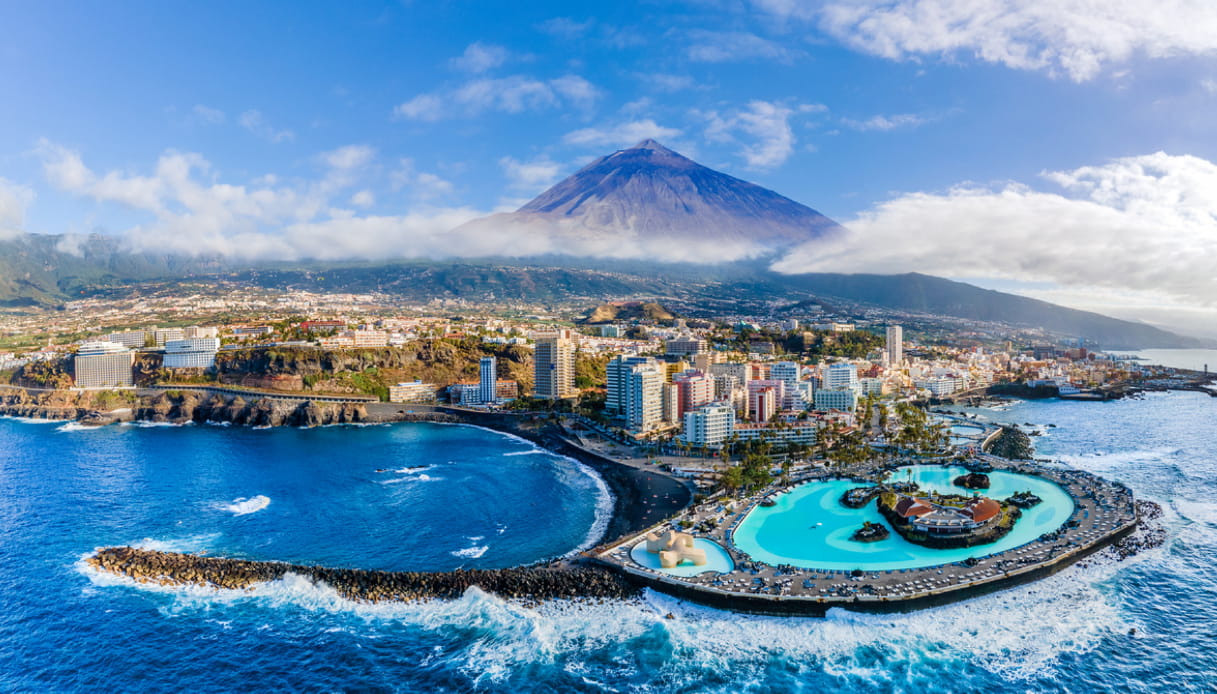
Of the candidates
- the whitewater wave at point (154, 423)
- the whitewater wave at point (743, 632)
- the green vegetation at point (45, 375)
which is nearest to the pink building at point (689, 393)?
the whitewater wave at point (743, 632)

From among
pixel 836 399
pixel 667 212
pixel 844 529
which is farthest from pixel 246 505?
pixel 667 212


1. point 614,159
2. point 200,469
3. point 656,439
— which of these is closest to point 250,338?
point 200,469

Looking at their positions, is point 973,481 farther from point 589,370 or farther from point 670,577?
point 589,370

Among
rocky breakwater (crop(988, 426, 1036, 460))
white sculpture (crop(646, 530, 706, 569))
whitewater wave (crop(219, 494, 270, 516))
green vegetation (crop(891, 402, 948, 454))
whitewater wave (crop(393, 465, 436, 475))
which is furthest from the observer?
green vegetation (crop(891, 402, 948, 454))

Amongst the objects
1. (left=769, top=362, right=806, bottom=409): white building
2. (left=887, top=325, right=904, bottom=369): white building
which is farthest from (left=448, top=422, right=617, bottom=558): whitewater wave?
(left=887, top=325, right=904, bottom=369): white building

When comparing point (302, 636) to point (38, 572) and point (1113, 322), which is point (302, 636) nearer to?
point (38, 572)

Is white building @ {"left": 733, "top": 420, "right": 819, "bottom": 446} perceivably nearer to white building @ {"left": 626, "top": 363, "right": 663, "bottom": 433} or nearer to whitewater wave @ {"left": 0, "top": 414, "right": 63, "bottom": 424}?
white building @ {"left": 626, "top": 363, "right": 663, "bottom": 433}

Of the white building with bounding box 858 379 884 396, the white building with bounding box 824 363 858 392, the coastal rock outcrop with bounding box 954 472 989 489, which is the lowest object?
the coastal rock outcrop with bounding box 954 472 989 489
